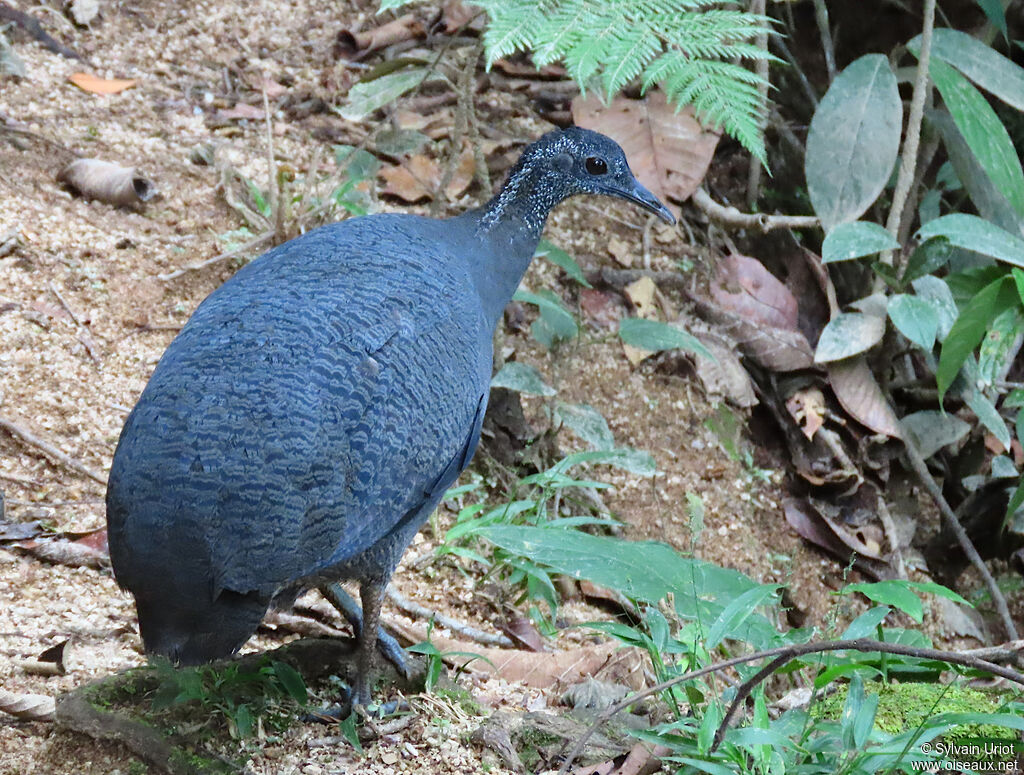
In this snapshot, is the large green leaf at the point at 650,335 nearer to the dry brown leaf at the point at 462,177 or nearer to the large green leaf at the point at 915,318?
A: the large green leaf at the point at 915,318

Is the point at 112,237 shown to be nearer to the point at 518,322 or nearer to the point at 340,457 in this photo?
the point at 518,322

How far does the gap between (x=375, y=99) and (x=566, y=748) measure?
3153mm

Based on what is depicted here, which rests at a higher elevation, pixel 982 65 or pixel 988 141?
pixel 982 65

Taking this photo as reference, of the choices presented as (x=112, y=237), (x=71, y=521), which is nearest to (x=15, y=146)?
(x=112, y=237)

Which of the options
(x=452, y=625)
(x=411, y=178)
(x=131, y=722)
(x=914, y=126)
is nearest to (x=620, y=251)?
(x=411, y=178)

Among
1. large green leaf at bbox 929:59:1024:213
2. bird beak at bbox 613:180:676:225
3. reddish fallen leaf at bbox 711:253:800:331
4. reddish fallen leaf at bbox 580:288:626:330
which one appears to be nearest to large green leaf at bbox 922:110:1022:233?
large green leaf at bbox 929:59:1024:213

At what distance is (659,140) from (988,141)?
153 cm

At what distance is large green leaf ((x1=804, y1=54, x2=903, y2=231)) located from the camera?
16.8ft

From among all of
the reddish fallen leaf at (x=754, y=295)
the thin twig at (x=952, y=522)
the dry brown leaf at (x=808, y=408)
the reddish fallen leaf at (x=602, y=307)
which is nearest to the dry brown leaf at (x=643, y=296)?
the reddish fallen leaf at (x=602, y=307)

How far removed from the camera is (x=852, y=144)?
5.16m

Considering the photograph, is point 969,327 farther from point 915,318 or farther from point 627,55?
point 627,55

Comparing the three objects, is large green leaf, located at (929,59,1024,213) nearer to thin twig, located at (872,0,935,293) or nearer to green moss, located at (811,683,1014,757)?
thin twig, located at (872,0,935,293)

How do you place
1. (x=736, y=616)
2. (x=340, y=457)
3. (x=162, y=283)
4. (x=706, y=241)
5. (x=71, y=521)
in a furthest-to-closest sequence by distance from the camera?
(x=706, y=241) → (x=162, y=283) → (x=71, y=521) → (x=736, y=616) → (x=340, y=457)

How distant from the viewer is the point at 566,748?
9.20ft
